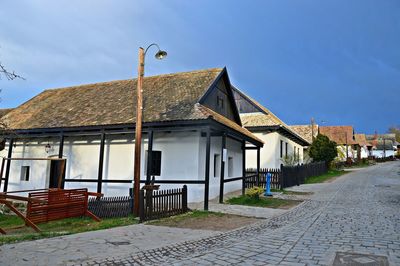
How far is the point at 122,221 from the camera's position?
9312mm

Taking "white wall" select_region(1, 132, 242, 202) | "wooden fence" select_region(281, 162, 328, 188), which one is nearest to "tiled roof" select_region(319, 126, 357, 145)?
"wooden fence" select_region(281, 162, 328, 188)

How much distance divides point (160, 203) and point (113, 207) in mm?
2096

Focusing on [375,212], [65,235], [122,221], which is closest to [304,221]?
[375,212]

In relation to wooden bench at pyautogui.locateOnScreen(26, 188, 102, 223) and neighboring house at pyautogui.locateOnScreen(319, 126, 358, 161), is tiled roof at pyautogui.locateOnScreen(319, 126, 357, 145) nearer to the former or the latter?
neighboring house at pyautogui.locateOnScreen(319, 126, 358, 161)

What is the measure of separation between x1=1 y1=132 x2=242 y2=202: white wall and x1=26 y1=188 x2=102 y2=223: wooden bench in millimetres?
3939

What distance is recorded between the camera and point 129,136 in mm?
15422

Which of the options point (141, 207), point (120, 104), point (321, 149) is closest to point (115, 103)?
point (120, 104)

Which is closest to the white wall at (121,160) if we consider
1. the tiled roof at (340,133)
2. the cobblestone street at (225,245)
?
the cobblestone street at (225,245)

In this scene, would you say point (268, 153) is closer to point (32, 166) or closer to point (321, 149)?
point (321, 149)

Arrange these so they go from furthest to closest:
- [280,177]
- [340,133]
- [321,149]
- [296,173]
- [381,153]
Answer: [381,153], [340,133], [321,149], [296,173], [280,177]

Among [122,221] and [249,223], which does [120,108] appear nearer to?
[122,221]

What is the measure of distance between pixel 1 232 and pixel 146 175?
635cm

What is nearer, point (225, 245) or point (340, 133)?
point (225, 245)

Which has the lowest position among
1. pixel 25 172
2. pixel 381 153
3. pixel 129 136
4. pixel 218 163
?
pixel 25 172
